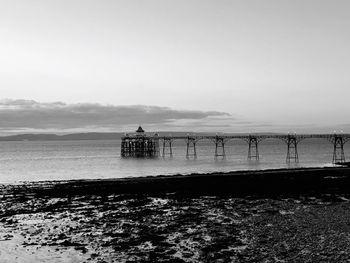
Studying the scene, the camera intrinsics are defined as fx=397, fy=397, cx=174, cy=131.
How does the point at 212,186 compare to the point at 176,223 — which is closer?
the point at 176,223

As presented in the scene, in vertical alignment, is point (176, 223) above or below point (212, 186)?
above

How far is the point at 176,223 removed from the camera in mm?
21562

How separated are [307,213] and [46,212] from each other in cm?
1636

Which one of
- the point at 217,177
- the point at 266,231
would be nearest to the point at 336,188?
the point at 217,177

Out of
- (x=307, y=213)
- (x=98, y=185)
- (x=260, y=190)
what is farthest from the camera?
(x=98, y=185)

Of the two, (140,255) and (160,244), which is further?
(160,244)

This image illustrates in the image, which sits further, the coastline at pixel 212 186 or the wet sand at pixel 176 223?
the coastline at pixel 212 186

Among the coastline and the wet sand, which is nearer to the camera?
the wet sand

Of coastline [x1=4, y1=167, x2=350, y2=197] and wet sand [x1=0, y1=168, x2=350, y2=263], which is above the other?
wet sand [x1=0, y1=168, x2=350, y2=263]

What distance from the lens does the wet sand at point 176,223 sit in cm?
1587

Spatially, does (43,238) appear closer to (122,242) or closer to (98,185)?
(122,242)

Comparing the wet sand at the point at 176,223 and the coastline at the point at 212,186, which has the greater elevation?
the wet sand at the point at 176,223

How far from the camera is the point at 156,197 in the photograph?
31672 millimetres

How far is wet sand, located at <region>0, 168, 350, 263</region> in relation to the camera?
15.9 m
